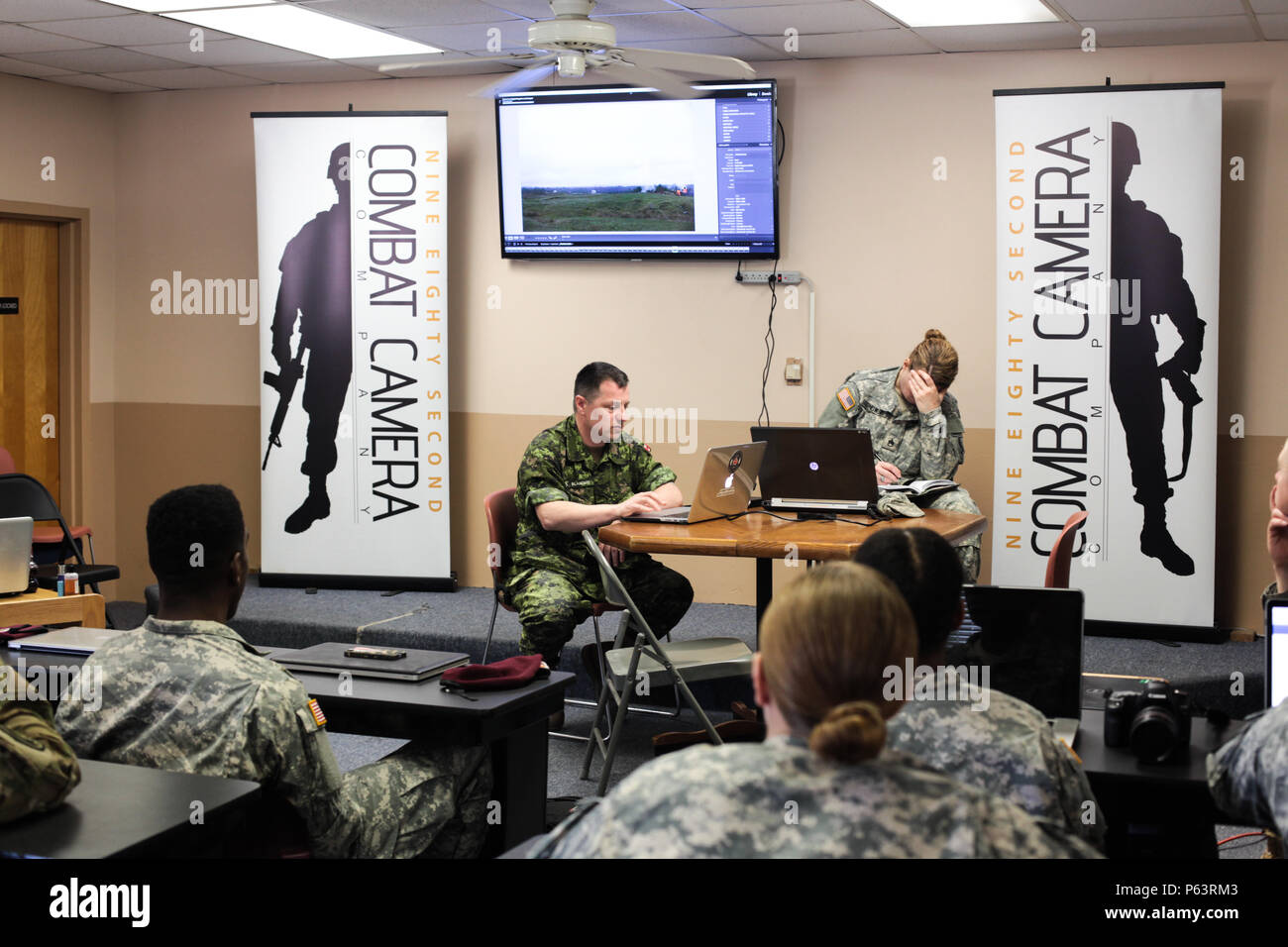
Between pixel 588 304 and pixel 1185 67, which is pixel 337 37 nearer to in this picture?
pixel 588 304

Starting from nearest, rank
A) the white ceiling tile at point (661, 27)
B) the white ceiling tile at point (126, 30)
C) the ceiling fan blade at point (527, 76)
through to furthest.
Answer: the ceiling fan blade at point (527, 76)
the white ceiling tile at point (661, 27)
the white ceiling tile at point (126, 30)

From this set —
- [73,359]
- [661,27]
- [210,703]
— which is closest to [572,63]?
[661,27]

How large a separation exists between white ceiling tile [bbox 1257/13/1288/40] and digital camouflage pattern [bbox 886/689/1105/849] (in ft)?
14.2

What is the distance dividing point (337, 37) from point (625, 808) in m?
5.44

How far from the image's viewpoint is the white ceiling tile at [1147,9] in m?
4.96

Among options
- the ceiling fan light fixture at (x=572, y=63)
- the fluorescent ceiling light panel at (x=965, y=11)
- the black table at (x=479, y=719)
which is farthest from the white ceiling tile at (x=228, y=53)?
the black table at (x=479, y=719)

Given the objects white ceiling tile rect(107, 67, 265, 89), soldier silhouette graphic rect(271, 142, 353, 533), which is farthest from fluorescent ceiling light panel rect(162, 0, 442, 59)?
white ceiling tile rect(107, 67, 265, 89)

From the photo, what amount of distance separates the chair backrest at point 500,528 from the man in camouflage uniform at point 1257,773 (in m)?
3.33

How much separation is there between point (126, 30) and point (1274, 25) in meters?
5.10

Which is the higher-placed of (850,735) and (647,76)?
(647,76)

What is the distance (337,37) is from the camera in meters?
6.03

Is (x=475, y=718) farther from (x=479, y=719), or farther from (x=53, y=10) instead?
(x=53, y=10)

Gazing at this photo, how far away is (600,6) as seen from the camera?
5.26 m

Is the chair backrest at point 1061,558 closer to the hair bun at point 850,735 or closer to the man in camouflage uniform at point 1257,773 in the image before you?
the man in camouflage uniform at point 1257,773
